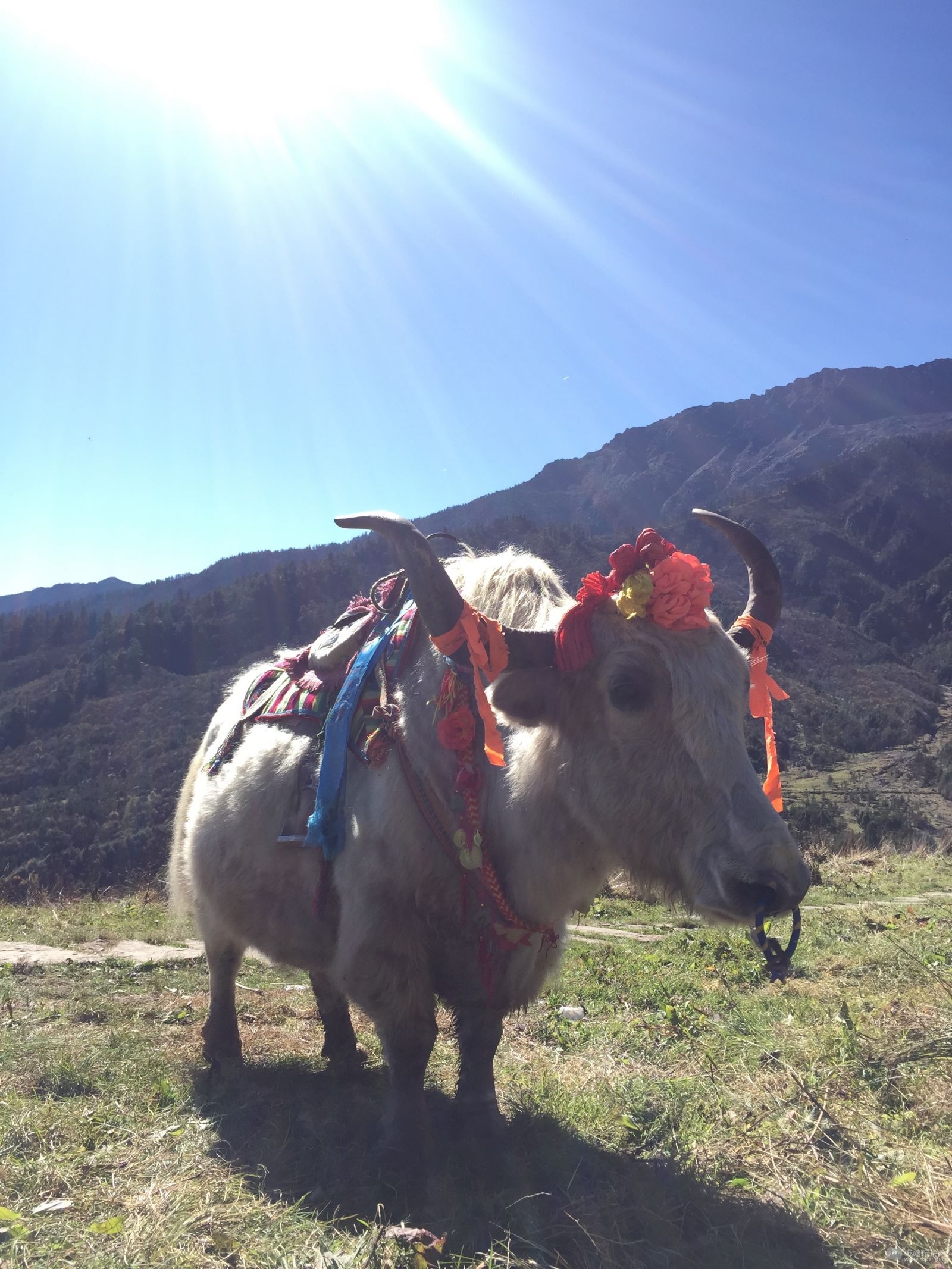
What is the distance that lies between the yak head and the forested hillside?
13.1ft

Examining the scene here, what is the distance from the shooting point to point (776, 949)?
243 centimetres

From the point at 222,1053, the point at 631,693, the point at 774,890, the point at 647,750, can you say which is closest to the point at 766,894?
the point at 774,890

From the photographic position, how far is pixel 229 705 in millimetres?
4969

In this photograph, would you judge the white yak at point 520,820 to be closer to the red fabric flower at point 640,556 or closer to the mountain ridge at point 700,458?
the red fabric flower at point 640,556

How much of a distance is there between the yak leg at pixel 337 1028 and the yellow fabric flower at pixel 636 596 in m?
2.69

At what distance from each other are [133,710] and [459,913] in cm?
4396

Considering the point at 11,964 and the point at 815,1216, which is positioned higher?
the point at 815,1216

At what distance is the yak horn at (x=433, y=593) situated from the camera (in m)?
2.66

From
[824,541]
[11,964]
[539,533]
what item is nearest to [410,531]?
[11,964]

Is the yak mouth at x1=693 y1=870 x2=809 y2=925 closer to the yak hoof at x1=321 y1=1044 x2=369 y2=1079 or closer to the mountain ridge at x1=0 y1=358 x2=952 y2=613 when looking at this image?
the yak hoof at x1=321 y1=1044 x2=369 y2=1079

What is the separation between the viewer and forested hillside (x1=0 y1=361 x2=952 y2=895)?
1200 inches

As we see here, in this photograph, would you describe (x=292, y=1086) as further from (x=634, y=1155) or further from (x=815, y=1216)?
(x=815, y=1216)

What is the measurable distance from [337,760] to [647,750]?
4.55ft

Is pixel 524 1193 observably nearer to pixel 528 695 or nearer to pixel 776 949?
pixel 776 949
